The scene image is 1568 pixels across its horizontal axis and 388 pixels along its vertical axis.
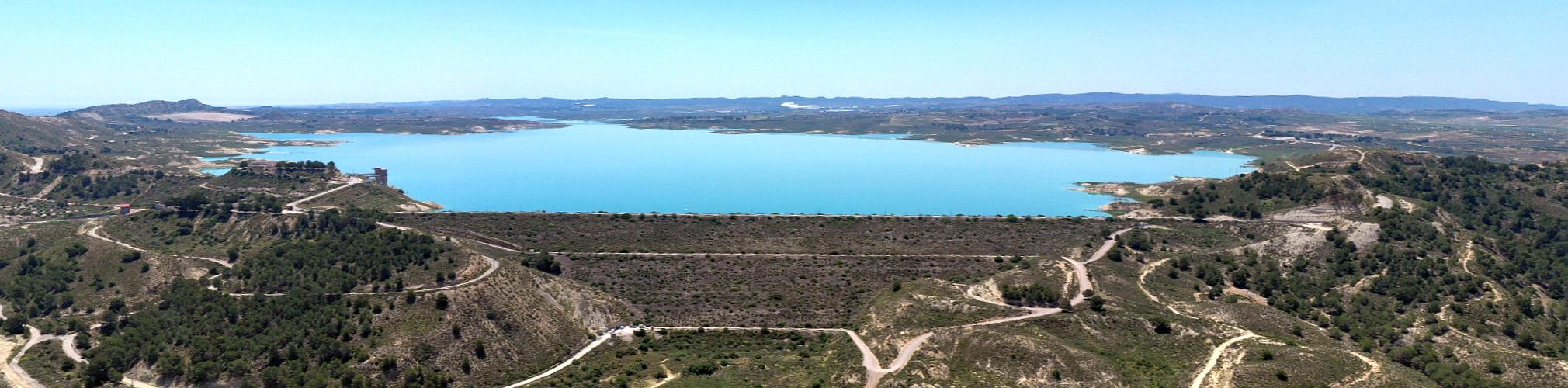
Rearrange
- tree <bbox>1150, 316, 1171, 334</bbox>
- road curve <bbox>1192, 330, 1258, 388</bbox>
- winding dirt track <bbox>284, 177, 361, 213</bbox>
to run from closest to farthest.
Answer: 1. road curve <bbox>1192, 330, 1258, 388</bbox>
2. tree <bbox>1150, 316, 1171, 334</bbox>
3. winding dirt track <bbox>284, 177, 361, 213</bbox>

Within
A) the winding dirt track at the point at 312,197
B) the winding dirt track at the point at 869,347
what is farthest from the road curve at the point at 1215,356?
the winding dirt track at the point at 312,197

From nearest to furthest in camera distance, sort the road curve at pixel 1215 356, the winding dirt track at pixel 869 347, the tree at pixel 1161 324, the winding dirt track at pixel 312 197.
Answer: the road curve at pixel 1215 356
the winding dirt track at pixel 869 347
the tree at pixel 1161 324
the winding dirt track at pixel 312 197

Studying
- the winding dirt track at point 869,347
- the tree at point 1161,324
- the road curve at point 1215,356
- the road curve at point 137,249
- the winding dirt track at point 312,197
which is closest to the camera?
the road curve at point 1215,356

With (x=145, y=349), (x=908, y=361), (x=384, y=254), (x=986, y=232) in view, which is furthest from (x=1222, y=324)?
(x=145, y=349)

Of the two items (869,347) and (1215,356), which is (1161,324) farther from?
(869,347)

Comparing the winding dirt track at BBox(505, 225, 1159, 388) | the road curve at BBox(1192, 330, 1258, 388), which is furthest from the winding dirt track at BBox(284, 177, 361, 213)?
the road curve at BBox(1192, 330, 1258, 388)

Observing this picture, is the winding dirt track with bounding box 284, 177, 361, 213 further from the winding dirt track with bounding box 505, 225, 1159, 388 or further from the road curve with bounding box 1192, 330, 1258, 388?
the road curve with bounding box 1192, 330, 1258, 388

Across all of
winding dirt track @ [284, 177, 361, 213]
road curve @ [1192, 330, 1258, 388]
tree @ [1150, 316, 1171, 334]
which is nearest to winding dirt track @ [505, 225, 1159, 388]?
tree @ [1150, 316, 1171, 334]

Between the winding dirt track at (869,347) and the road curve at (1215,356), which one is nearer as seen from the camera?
the road curve at (1215,356)

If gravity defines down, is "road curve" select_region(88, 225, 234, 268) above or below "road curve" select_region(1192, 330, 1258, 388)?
above

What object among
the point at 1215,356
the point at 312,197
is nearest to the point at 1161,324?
the point at 1215,356

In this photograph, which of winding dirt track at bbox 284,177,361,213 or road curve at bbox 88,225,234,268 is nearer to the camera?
road curve at bbox 88,225,234,268

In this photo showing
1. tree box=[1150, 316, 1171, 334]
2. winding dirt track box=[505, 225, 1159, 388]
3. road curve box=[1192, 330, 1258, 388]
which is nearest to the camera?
road curve box=[1192, 330, 1258, 388]

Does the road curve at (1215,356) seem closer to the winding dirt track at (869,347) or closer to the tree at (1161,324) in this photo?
the tree at (1161,324)
